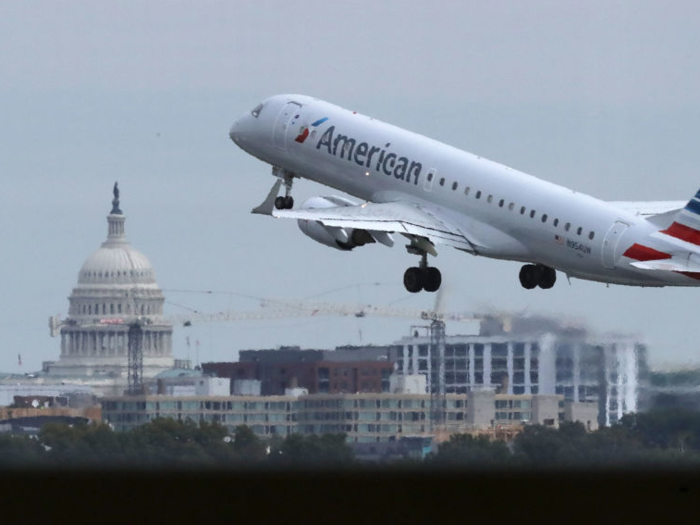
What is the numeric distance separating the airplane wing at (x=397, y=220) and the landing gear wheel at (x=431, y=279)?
1.61 m

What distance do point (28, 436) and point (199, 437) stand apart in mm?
9101

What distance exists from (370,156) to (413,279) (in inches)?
201

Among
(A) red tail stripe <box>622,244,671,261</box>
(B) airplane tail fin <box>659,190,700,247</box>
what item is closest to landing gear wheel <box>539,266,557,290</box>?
(A) red tail stripe <box>622,244,671,261</box>

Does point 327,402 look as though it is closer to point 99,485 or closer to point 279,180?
point 279,180

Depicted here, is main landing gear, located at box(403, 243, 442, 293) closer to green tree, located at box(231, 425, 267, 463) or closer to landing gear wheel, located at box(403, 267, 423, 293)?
landing gear wheel, located at box(403, 267, 423, 293)

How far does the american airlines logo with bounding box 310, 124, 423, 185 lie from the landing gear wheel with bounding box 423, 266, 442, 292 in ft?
11.5

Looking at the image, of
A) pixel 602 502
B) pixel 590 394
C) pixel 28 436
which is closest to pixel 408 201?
pixel 590 394

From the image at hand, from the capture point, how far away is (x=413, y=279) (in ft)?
305

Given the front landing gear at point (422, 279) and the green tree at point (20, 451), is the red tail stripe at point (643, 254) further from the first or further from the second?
the green tree at point (20, 451)

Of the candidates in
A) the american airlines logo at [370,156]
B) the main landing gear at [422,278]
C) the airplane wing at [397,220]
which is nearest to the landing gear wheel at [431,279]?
the main landing gear at [422,278]

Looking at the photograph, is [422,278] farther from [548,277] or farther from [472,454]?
[472,454]

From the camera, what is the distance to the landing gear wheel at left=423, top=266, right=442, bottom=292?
92.9m

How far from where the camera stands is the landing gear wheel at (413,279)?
9256 centimetres

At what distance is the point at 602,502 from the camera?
56.6m
